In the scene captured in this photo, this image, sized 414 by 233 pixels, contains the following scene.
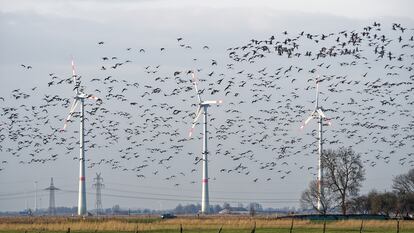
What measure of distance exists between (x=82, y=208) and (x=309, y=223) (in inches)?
1966

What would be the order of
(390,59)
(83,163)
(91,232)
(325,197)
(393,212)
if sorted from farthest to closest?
(393,212)
(325,197)
(83,163)
(91,232)
(390,59)

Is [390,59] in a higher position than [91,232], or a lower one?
higher

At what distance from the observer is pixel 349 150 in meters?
141

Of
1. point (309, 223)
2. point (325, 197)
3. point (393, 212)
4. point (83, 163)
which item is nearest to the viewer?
point (309, 223)

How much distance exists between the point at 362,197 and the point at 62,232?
292 feet

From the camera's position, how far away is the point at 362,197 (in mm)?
160875

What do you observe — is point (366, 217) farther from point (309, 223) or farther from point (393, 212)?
point (393, 212)

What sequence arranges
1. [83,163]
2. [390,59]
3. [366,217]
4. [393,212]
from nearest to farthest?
[390,59], [366,217], [83,163], [393,212]

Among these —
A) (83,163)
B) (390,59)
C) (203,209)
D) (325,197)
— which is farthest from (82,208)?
(390,59)

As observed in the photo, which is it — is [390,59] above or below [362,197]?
above

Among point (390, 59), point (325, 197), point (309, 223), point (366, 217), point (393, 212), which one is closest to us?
point (390, 59)

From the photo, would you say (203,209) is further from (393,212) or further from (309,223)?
(309,223)

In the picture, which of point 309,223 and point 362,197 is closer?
point 309,223

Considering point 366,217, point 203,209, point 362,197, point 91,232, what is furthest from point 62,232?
point 362,197
